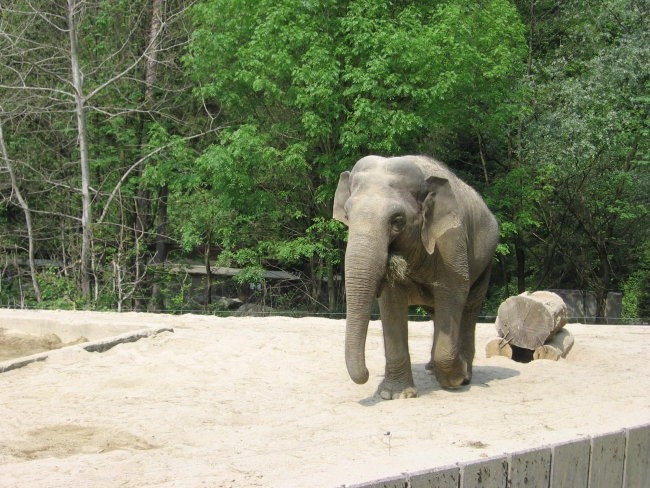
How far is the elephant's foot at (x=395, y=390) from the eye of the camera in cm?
880

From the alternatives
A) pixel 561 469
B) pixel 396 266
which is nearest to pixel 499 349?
pixel 396 266

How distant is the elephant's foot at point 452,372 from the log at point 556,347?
2.49 m

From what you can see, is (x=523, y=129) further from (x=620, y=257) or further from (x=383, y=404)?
(x=383, y=404)

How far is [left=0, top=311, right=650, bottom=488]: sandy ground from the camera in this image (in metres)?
5.96

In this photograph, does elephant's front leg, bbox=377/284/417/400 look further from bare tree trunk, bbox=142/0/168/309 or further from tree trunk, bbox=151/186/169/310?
tree trunk, bbox=151/186/169/310

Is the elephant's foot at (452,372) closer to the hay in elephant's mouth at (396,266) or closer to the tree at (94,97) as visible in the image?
the hay in elephant's mouth at (396,266)

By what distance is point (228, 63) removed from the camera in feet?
76.0

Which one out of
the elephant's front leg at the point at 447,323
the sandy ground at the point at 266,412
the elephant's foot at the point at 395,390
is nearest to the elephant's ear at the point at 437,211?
the elephant's front leg at the point at 447,323

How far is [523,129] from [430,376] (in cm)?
1707

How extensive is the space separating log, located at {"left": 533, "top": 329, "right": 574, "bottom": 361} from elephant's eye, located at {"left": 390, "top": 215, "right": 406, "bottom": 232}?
4.39 meters

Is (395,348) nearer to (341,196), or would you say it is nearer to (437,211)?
(437,211)

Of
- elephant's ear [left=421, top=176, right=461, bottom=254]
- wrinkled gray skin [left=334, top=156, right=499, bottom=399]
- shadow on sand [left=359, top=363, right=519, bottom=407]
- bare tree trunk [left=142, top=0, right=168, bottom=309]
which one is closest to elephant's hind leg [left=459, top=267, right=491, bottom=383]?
wrinkled gray skin [left=334, top=156, right=499, bottom=399]

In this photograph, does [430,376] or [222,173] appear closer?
[430,376]

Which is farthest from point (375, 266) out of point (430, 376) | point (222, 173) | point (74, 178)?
point (74, 178)
